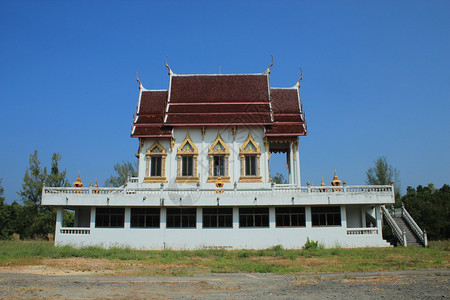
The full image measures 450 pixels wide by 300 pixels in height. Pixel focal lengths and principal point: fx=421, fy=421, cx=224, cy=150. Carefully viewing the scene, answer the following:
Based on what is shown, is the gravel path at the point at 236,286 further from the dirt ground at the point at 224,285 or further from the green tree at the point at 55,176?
the green tree at the point at 55,176

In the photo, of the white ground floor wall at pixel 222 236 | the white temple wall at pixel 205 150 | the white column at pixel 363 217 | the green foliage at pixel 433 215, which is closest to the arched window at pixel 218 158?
the white temple wall at pixel 205 150

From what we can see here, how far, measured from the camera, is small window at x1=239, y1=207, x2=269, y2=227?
20.8m

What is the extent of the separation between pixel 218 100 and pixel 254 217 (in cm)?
795

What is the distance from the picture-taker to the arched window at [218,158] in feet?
78.0

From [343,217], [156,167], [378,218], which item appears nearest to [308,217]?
[343,217]

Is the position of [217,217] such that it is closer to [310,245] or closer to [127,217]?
[127,217]

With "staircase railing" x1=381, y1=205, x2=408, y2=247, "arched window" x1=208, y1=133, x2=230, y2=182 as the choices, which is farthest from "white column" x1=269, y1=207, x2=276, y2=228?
"staircase railing" x1=381, y1=205, x2=408, y2=247

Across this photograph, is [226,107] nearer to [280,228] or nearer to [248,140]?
[248,140]

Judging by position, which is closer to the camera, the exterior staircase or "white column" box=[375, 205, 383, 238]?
"white column" box=[375, 205, 383, 238]

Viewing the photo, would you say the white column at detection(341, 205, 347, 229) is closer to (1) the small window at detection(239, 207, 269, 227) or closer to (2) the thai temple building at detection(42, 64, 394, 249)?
(2) the thai temple building at detection(42, 64, 394, 249)

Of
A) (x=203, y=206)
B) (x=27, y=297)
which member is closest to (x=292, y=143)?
(x=203, y=206)

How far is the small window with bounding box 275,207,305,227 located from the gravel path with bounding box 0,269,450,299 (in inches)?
318

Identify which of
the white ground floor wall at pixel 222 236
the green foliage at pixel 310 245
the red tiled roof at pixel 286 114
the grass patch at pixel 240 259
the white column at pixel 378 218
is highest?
the red tiled roof at pixel 286 114

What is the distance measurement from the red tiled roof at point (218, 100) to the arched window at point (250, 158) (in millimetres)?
1202
